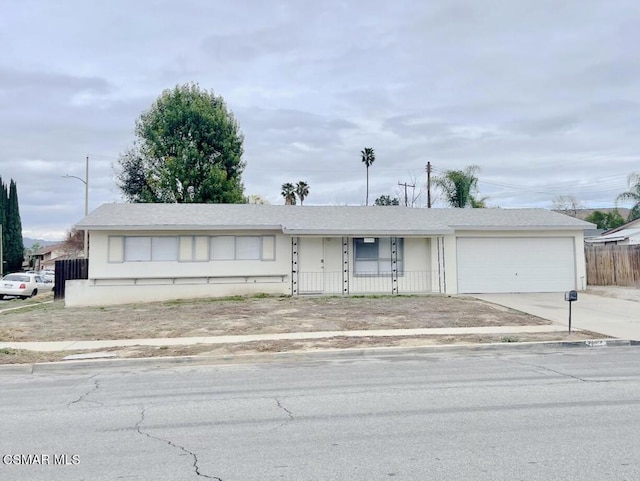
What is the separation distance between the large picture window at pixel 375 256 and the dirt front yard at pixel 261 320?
2.11m

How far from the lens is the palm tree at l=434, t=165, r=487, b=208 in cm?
4547

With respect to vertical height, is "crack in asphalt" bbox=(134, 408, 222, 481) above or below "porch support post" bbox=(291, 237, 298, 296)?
below

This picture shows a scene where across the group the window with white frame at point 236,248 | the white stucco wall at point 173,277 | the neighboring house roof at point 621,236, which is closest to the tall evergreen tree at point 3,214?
the white stucco wall at point 173,277

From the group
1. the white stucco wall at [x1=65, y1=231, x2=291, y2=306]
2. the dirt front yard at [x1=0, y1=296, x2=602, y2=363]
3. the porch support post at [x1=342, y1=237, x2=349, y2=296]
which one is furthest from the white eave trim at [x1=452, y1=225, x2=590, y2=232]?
the white stucco wall at [x1=65, y1=231, x2=291, y2=306]

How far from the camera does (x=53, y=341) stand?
1190 centimetres

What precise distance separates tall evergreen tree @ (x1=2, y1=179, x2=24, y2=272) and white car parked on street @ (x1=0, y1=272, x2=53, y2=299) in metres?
36.3

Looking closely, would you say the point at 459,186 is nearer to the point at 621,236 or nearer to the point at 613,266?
the point at 621,236

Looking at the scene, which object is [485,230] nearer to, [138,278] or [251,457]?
[138,278]

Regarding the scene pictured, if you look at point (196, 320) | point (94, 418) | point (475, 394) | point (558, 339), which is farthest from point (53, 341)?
point (558, 339)

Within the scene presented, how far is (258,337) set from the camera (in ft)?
39.6

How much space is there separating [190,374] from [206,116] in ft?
89.1

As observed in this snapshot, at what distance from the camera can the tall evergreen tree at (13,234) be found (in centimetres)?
5969

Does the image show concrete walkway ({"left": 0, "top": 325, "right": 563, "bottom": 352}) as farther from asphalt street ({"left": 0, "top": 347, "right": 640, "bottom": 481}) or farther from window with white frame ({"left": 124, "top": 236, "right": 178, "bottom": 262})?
window with white frame ({"left": 124, "top": 236, "right": 178, "bottom": 262})

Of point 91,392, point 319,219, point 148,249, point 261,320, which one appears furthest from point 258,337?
point 319,219
